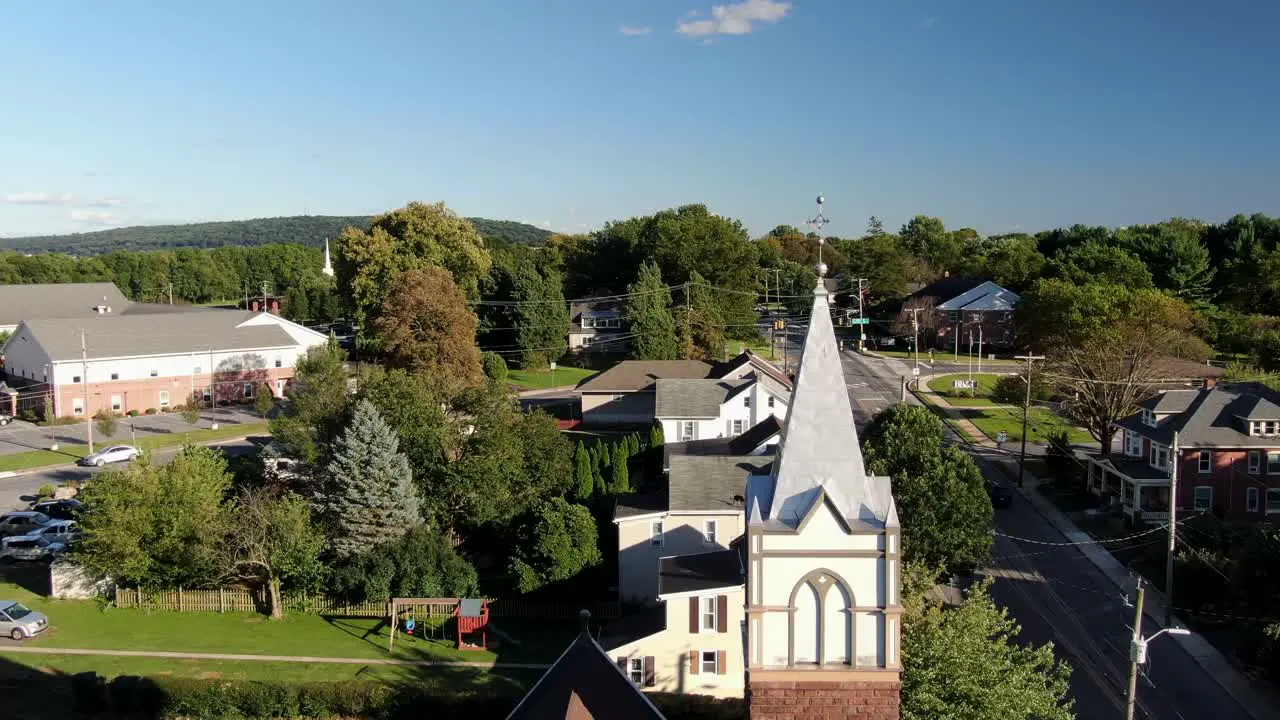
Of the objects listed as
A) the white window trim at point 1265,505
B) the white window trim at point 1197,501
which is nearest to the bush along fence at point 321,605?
the white window trim at point 1197,501

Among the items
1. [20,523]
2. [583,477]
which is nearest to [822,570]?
[583,477]

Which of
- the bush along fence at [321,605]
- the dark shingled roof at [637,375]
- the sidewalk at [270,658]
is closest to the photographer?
the sidewalk at [270,658]

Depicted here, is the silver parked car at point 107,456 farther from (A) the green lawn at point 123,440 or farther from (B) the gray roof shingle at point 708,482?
(B) the gray roof shingle at point 708,482

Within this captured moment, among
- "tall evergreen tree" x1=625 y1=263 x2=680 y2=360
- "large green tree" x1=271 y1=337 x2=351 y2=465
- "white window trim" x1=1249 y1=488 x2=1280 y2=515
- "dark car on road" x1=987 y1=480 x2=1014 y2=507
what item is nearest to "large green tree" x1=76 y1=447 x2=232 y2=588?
"large green tree" x1=271 y1=337 x2=351 y2=465

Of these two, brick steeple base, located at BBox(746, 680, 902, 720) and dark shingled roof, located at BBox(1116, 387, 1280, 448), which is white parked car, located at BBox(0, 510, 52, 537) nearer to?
brick steeple base, located at BBox(746, 680, 902, 720)

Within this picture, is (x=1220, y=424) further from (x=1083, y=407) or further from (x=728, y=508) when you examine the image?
(x=728, y=508)

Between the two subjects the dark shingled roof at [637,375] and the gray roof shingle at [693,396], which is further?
the dark shingled roof at [637,375]

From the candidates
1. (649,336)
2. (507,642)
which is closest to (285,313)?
(649,336)
